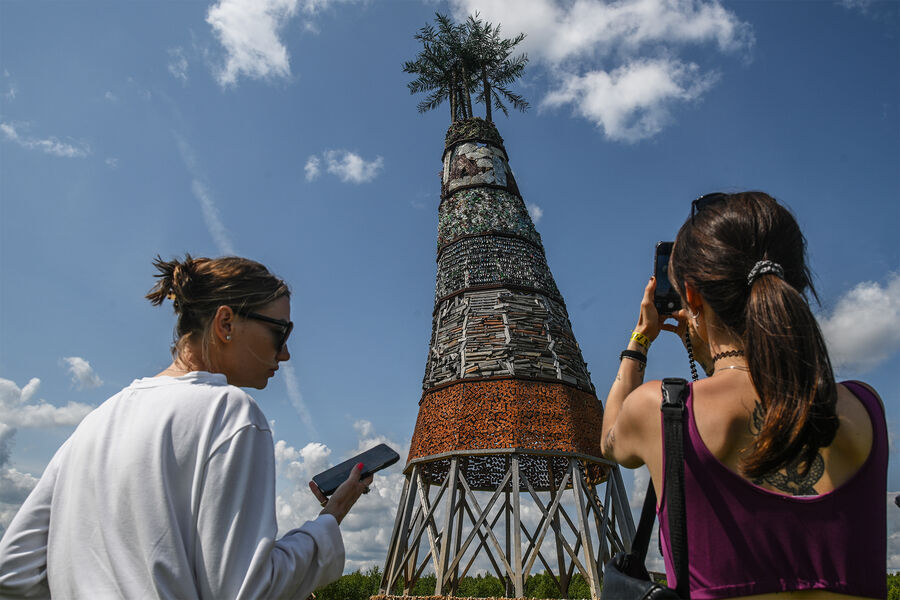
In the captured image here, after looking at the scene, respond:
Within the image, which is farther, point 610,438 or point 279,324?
point 279,324

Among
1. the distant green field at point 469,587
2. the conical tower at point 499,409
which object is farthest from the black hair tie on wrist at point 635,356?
the distant green field at point 469,587

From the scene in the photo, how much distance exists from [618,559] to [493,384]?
859cm

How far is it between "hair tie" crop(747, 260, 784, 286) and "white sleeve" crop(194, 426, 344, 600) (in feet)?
4.78

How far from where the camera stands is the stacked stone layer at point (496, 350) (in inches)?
394

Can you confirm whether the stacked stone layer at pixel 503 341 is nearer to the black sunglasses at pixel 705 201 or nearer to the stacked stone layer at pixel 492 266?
the stacked stone layer at pixel 492 266

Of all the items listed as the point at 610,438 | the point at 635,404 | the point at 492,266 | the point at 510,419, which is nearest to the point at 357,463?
the point at 610,438

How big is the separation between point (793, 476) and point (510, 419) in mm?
8443

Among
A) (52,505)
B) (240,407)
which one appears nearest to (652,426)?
(240,407)

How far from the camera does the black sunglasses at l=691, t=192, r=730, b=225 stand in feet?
6.38

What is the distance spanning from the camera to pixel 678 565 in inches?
62.2

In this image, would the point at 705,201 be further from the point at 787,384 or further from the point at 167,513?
the point at 167,513

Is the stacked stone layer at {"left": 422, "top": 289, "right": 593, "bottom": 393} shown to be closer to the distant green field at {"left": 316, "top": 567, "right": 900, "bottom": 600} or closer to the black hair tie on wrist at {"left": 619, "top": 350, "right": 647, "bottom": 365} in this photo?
the distant green field at {"left": 316, "top": 567, "right": 900, "bottom": 600}

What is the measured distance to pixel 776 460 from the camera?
1539mm

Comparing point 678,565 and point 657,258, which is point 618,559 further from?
point 657,258
